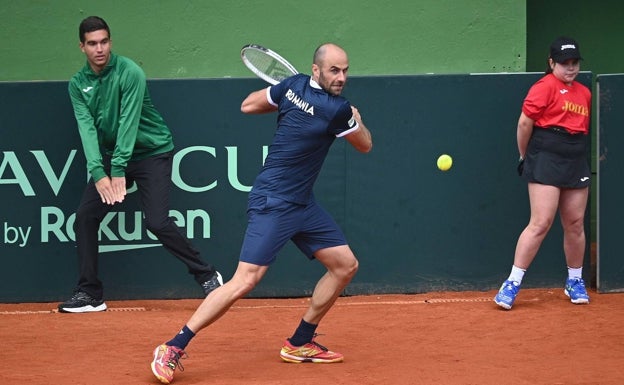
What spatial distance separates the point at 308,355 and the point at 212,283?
6.02 feet

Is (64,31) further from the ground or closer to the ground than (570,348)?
further from the ground

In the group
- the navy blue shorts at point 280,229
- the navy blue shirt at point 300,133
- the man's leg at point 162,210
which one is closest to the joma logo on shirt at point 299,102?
the navy blue shirt at point 300,133

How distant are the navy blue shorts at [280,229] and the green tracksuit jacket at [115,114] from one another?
1971 mm

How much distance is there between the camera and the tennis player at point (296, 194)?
659cm

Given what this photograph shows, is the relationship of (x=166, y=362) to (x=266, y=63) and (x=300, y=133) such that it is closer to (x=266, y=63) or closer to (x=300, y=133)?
(x=300, y=133)

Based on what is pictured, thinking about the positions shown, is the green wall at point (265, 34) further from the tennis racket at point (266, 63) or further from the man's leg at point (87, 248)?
the tennis racket at point (266, 63)

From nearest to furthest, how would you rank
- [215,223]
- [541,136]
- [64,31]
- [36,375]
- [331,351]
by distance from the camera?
1. [36,375]
2. [331,351]
3. [541,136]
4. [215,223]
5. [64,31]

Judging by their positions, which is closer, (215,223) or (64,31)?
(215,223)

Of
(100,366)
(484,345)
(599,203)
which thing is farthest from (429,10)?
(100,366)

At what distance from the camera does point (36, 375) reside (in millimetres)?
6871

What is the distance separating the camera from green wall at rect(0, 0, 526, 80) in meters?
10.3

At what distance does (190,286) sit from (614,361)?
3.59 metres

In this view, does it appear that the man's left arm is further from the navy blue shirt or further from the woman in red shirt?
the woman in red shirt

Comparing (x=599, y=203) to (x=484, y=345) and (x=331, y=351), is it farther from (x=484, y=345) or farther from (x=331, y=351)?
(x=331, y=351)
